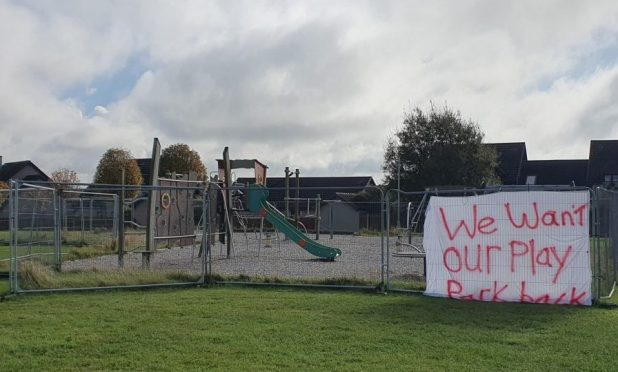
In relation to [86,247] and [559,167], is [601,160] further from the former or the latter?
[86,247]

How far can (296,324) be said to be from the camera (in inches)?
334

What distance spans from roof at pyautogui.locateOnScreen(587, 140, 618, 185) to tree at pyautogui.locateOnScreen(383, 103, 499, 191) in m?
17.3

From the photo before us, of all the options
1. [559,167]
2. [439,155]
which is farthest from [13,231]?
[559,167]

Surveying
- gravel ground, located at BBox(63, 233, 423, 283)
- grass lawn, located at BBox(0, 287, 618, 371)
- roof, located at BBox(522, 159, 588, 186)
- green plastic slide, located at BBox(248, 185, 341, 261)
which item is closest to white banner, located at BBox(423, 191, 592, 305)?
grass lawn, located at BBox(0, 287, 618, 371)

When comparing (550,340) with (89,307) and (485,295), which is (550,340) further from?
(89,307)

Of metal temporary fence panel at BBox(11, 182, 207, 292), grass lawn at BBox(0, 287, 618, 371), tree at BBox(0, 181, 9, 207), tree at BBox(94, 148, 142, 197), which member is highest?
tree at BBox(94, 148, 142, 197)

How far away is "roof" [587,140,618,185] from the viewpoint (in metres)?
56.9

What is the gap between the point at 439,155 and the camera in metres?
43.9

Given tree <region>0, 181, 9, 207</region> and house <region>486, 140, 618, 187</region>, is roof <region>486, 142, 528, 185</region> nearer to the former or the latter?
house <region>486, 140, 618, 187</region>

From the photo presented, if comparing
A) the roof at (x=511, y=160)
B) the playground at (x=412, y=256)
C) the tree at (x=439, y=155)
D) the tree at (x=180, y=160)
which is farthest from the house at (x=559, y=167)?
the playground at (x=412, y=256)

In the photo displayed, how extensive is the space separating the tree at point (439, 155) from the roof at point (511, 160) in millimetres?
14845

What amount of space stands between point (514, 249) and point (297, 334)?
4550 millimetres

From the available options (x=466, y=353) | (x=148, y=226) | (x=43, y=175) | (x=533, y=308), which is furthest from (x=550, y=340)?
(x=43, y=175)

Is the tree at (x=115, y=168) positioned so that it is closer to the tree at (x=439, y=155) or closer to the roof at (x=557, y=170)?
the tree at (x=439, y=155)
